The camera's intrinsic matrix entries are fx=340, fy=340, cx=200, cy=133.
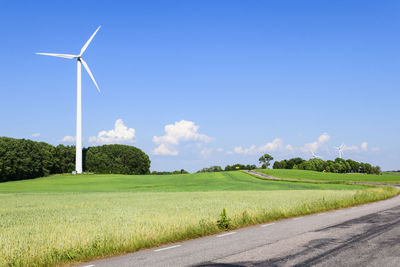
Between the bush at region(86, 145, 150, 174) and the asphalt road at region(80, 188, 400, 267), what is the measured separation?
13094 centimetres

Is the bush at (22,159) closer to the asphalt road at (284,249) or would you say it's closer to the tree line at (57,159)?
the tree line at (57,159)

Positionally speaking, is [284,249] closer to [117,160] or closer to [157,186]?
[157,186]

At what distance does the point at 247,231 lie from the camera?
524 inches

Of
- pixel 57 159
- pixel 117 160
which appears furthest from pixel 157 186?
pixel 117 160

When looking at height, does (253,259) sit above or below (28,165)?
below

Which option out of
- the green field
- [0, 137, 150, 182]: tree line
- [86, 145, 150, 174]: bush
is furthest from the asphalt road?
[86, 145, 150, 174]: bush

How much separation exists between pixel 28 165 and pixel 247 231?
108 metres

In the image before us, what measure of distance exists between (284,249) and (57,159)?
126059 mm

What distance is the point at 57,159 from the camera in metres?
123

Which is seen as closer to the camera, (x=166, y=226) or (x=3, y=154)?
(x=166, y=226)

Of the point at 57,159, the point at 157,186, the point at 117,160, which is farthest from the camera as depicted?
the point at 117,160

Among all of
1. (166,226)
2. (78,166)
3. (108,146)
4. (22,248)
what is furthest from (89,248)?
(108,146)

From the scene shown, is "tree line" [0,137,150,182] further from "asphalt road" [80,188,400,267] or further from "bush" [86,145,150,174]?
"asphalt road" [80,188,400,267]

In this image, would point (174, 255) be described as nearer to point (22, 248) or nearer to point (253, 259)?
point (253, 259)
